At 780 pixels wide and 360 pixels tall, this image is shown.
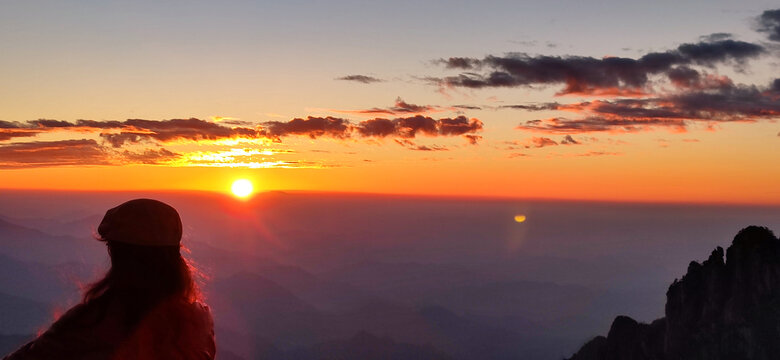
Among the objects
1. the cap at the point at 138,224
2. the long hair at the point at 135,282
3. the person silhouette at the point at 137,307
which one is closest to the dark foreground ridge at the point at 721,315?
the person silhouette at the point at 137,307

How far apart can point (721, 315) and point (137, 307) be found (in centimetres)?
8756

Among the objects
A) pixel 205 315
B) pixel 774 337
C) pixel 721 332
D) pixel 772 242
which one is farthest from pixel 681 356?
pixel 205 315

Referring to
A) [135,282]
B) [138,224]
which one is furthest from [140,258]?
[138,224]

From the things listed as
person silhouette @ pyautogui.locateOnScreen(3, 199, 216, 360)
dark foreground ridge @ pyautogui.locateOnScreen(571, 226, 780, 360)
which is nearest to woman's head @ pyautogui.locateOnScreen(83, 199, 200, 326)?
person silhouette @ pyautogui.locateOnScreen(3, 199, 216, 360)

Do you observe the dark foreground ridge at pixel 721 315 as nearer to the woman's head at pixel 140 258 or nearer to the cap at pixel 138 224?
the woman's head at pixel 140 258

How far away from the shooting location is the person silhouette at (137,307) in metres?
3.95

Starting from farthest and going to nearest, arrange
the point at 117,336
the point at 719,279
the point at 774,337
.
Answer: the point at 719,279 → the point at 774,337 → the point at 117,336

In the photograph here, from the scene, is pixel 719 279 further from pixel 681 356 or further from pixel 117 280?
pixel 117 280

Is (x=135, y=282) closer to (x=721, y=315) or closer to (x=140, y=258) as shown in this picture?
(x=140, y=258)

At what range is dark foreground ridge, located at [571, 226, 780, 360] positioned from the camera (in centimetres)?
7131

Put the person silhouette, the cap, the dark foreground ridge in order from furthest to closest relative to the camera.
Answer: the dark foreground ridge → the cap → the person silhouette

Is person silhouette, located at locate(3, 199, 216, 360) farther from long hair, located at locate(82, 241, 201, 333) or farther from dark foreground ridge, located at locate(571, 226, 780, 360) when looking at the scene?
dark foreground ridge, located at locate(571, 226, 780, 360)

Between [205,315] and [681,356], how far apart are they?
86.4 meters

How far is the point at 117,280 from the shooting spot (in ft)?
13.9
